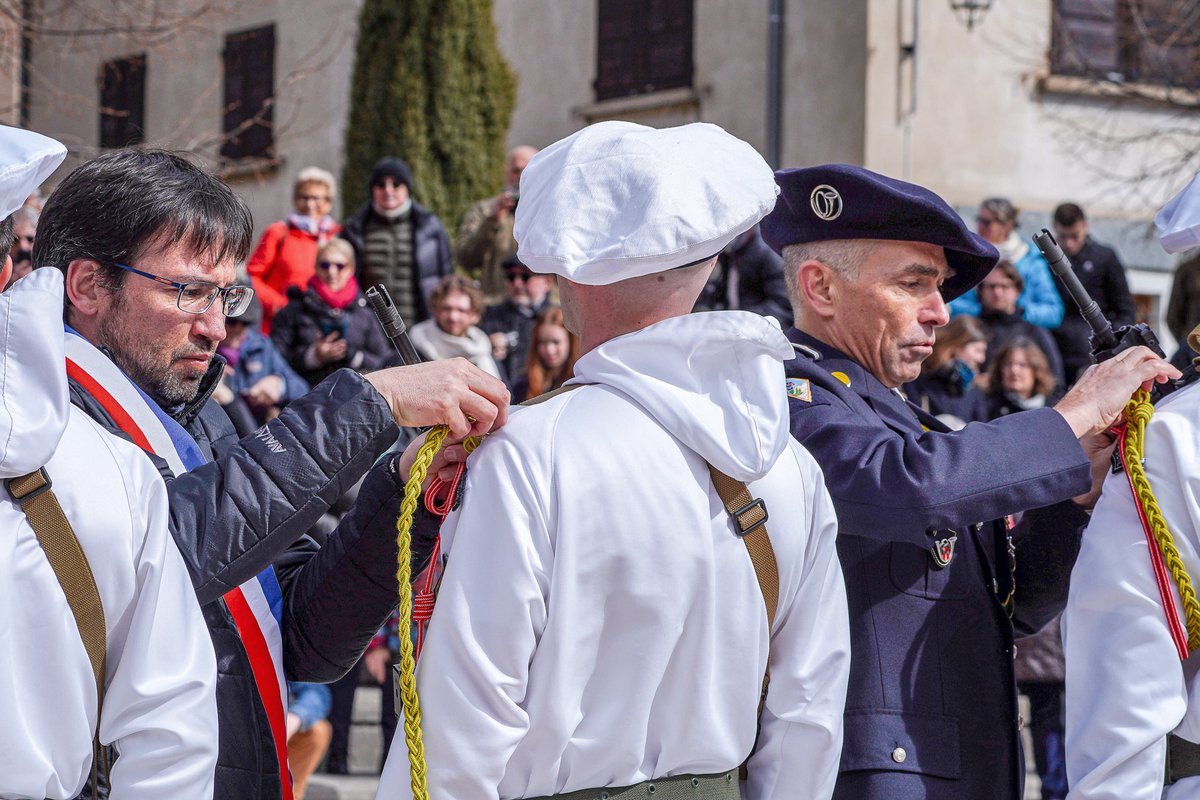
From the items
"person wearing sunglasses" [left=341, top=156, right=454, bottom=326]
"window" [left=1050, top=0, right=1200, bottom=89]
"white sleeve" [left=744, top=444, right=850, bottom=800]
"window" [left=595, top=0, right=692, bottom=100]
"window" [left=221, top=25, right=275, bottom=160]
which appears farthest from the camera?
→ "window" [left=221, top=25, right=275, bottom=160]

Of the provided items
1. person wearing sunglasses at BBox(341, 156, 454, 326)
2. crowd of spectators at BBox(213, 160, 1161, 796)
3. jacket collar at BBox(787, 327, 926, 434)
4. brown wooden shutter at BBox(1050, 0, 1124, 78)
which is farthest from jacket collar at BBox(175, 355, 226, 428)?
brown wooden shutter at BBox(1050, 0, 1124, 78)

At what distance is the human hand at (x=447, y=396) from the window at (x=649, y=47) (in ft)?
42.8

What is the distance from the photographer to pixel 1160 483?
2.60 meters

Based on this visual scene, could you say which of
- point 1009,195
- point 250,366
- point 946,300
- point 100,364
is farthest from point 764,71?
point 100,364

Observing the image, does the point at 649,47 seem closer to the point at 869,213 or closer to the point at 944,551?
the point at 869,213

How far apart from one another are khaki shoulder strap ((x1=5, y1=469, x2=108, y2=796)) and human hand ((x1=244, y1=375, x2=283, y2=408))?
18.2 feet

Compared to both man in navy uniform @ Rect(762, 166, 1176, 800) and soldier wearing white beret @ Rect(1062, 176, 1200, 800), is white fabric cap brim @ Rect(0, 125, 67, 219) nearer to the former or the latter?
man in navy uniform @ Rect(762, 166, 1176, 800)

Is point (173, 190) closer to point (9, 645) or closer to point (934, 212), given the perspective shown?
point (9, 645)

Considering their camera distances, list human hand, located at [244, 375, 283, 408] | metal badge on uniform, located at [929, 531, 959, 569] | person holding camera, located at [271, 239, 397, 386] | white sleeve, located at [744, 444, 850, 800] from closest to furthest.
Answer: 1. white sleeve, located at [744, 444, 850, 800]
2. metal badge on uniform, located at [929, 531, 959, 569]
3. human hand, located at [244, 375, 283, 408]
4. person holding camera, located at [271, 239, 397, 386]

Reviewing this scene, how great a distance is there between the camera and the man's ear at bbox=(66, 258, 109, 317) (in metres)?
2.60

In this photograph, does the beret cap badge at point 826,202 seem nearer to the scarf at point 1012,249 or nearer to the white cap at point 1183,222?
the white cap at point 1183,222

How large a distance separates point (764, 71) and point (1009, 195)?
2.50 metres

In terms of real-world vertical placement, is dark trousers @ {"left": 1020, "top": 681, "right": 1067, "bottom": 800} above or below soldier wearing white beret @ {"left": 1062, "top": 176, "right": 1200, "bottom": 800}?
below

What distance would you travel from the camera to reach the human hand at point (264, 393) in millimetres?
7500
